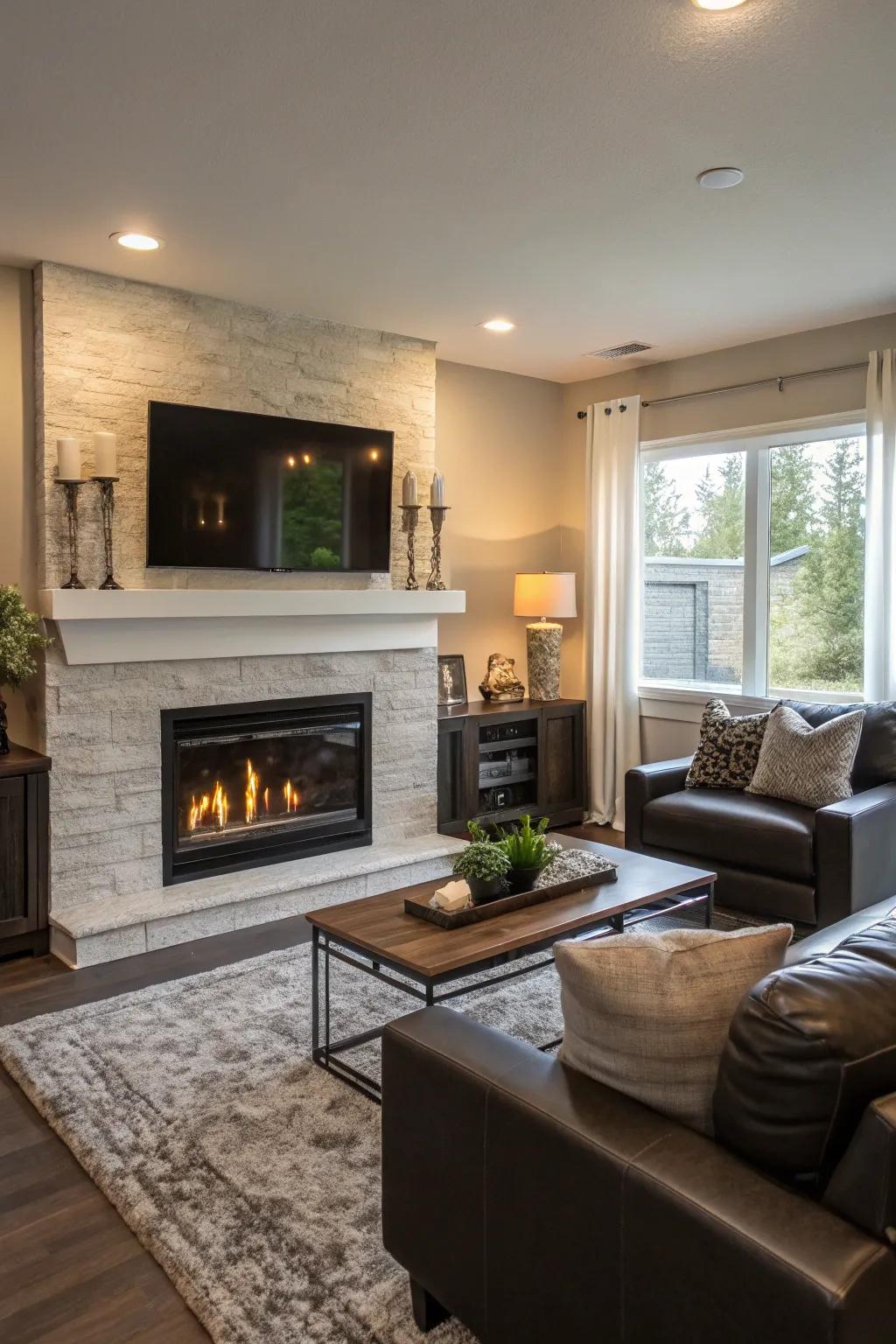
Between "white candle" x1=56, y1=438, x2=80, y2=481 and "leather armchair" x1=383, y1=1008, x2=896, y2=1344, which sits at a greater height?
"white candle" x1=56, y1=438, x2=80, y2=481

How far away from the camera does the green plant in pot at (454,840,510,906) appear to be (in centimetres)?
289

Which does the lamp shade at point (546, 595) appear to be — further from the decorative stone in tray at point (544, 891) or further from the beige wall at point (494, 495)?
the decorative stone in tray at point (544, 891)

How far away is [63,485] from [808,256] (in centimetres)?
306

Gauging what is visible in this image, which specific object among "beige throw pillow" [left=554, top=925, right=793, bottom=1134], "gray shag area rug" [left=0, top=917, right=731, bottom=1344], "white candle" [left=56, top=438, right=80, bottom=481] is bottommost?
"gray shag area rug" [left=0, top=917, right=731, bottom=1344]

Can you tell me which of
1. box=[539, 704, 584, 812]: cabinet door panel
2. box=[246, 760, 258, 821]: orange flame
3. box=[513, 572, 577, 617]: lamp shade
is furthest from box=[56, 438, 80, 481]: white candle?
box=[539, 704, 584, 812]: cabinet door panel

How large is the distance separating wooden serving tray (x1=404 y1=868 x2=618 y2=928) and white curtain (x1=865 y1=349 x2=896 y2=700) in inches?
86.4

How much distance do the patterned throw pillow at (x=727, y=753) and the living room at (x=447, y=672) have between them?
0.07 feet

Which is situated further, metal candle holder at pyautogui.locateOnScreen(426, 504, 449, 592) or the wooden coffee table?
metal candle holder at pyautogui.locateOnScreen(426, 504, 449, 592)

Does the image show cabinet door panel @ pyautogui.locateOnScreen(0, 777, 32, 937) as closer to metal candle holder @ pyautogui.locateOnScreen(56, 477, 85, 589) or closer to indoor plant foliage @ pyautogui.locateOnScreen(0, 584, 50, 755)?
indoor plant foliage @ pyautogui.locateOnScreen(0, 584, 50, 755)

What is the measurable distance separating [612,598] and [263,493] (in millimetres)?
2295

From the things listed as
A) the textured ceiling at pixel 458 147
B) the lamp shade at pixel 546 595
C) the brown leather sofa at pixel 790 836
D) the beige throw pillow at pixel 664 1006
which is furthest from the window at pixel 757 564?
the beige throw pillow at pixel 664 1006

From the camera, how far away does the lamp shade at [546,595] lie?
5.67m

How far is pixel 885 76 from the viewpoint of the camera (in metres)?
2.48

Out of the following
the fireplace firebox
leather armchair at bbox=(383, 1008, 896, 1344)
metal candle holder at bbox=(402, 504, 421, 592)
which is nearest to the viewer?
leather armchair at bbox=(383, 1008, 896, 1344)
